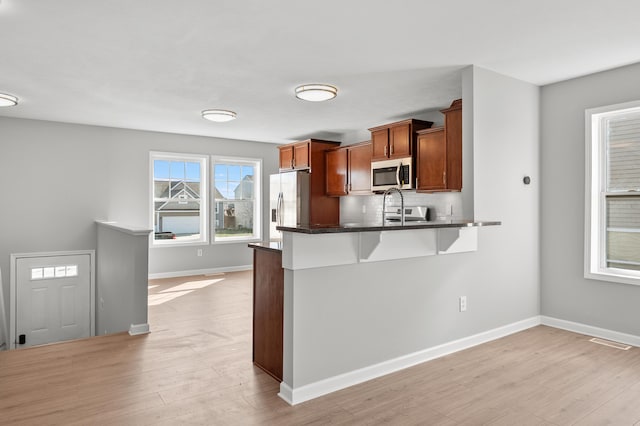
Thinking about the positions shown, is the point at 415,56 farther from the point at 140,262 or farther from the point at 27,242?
the point at 27,242

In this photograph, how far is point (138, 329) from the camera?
3.78 metres

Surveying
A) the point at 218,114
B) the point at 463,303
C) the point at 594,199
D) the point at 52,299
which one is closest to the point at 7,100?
the point at 218,114

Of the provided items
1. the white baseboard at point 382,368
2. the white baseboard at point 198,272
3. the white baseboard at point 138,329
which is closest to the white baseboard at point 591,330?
the white baseboard at point 382,368

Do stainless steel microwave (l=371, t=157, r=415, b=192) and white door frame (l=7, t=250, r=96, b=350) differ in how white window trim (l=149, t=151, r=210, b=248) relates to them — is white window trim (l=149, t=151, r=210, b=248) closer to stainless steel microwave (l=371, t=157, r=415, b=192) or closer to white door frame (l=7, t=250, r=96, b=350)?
white door frame (l=7, t=250, r=96, b=350)

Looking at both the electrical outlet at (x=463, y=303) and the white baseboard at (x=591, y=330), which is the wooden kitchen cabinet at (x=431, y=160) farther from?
the white baseboard at (x=591, y=330)

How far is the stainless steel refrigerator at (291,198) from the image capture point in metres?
6.63

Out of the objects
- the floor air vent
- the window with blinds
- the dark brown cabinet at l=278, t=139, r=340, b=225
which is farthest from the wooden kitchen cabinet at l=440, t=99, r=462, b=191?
the dark brown cabinet at l=278, t=139, r=340, b=225

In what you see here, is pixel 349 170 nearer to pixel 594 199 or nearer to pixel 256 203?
pixel 256 203

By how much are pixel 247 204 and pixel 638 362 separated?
6090 millimetres

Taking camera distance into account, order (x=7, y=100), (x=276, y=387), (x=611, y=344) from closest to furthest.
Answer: (x=276, y=387)
(x=611, y=344)
(x=7, y=100)

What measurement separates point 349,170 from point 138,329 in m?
3.81

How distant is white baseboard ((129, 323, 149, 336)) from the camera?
3.77 m

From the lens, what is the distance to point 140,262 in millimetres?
3820

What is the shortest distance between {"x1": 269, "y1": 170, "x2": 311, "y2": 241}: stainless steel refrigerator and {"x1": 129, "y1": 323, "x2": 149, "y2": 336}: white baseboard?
3.21 metres
